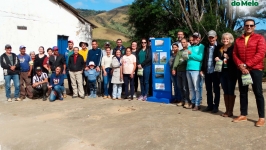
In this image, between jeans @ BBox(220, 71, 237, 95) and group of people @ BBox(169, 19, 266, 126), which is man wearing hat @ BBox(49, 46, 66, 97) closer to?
group of people @ BBox(169, 19, 266, 126)

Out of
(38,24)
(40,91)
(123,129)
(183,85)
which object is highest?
(38,24)

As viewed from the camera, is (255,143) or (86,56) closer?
(255,143)

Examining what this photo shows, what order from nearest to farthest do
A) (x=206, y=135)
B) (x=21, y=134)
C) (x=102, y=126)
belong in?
1. (x=206, y=135)
2. (x=21, y=134)
3. (x=102, y=126)

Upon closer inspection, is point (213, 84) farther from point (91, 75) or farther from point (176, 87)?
point (91, 75)

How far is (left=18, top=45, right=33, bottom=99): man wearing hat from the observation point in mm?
8875

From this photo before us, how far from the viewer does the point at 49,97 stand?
28.5ft

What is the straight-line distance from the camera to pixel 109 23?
84875 millimetres

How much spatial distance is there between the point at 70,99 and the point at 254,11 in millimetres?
15974

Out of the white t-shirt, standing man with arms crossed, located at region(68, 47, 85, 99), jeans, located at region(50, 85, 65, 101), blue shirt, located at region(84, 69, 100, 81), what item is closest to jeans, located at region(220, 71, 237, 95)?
the white t-shirt

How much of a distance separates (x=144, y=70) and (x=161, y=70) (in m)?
0.57

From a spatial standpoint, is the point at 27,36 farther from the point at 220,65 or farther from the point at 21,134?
the point at 220,65

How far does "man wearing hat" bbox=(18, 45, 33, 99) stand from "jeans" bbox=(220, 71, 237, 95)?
6309mm

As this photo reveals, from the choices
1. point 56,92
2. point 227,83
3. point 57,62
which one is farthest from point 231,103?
point 57,62

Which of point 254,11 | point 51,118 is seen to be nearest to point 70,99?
point 51,118
